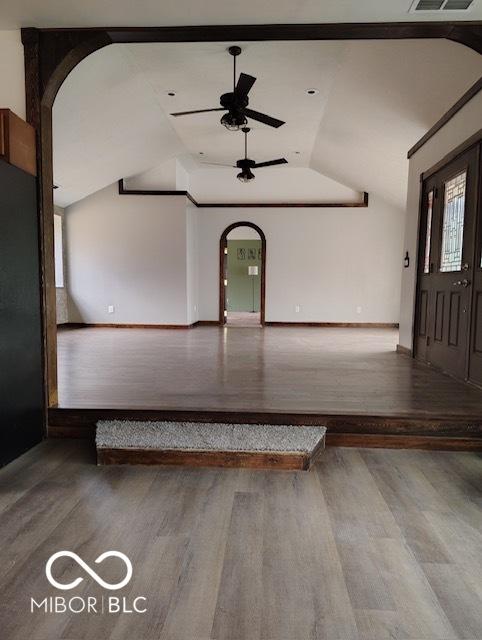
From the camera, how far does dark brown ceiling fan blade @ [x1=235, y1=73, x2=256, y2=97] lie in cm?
361

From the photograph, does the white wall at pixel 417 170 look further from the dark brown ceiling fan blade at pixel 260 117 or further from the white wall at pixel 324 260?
the white wall at pixel 324 260

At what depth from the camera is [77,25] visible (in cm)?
254

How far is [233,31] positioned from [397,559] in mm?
3002

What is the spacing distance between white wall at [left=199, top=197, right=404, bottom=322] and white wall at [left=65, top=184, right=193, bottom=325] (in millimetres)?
1090

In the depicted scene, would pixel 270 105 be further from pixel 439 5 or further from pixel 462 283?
pixel 462 283

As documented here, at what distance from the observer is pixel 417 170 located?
4910 mm

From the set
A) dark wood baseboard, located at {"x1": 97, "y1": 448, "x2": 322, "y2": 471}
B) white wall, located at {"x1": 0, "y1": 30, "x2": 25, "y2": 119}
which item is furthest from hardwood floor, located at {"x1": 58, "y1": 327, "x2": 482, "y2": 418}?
white wall, located at {"x1": 0, "y1": 30, "x2": 25, "y2": 119}

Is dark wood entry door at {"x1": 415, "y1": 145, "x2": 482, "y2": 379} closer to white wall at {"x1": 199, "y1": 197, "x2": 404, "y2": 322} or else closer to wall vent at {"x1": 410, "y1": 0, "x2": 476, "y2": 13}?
wall vent at {"x1": 410, "y1": 0, "x2": 476, "y2": 13}

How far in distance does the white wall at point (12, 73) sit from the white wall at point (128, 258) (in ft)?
16.6

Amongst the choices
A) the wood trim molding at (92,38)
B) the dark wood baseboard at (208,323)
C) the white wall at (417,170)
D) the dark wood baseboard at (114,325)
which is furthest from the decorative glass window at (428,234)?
the dark wood baseboard at (208,323)

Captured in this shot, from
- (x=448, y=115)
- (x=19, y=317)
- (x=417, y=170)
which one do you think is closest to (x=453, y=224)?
(x=448, y=115)

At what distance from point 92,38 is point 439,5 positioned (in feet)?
6.95

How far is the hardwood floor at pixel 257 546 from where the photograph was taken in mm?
1260

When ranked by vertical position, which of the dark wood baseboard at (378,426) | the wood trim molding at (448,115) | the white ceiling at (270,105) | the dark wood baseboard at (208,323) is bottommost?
the dark wood baseboard at (378,426)
